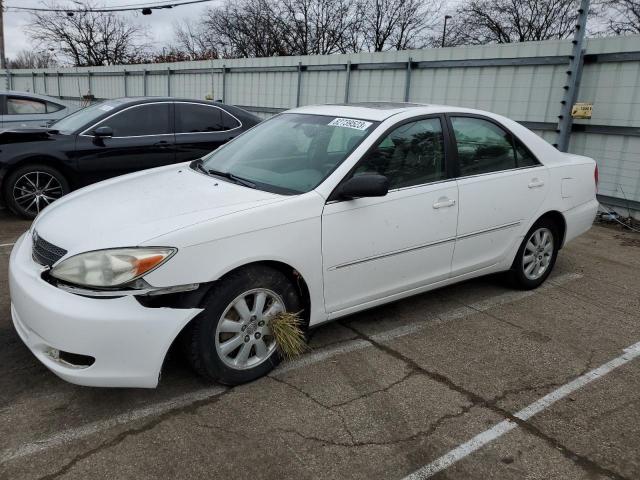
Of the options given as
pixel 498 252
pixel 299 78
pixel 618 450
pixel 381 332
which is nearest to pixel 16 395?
pixel 381 332

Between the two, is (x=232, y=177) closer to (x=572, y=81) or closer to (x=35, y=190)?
(x=35, y=190)

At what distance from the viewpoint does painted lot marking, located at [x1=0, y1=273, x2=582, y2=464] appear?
2471 millimetres

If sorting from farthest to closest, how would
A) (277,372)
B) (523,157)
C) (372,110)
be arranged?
1. (523,157)
2. (372,110)
3. (277,372)

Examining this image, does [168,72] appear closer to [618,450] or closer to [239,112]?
[239,112]

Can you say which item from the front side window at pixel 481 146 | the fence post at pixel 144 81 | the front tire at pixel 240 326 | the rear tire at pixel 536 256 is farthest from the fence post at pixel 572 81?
the fence post at pixel 144 81

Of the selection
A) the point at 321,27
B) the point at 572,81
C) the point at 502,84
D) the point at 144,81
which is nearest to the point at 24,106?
the point at 502,84

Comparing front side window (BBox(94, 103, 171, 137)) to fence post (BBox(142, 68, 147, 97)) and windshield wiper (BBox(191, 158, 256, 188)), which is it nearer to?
windshield wiper (BBox(191, 158, 256, 188))

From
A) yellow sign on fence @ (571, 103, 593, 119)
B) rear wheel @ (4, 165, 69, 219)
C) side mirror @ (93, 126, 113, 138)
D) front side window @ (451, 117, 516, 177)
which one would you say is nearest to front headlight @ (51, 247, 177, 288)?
front side window @ (451, 117, 516, 177)

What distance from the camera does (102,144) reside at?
6758 mm

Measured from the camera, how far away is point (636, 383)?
10.5ft

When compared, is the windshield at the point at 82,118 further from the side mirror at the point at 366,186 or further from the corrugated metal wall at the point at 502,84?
the corrugated metal wall at the point at 502,84

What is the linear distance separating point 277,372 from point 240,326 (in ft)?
1.55

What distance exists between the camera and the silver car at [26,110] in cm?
902

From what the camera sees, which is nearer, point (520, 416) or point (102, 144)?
point (520, 416)
